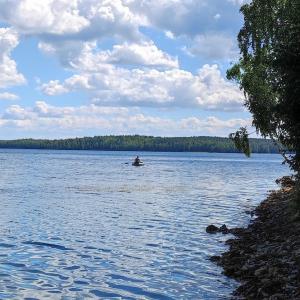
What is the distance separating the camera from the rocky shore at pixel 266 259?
54.1 feet

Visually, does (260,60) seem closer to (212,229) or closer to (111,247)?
(212,229)

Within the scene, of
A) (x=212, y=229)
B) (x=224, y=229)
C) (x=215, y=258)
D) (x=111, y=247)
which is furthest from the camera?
(x=224, y=229)

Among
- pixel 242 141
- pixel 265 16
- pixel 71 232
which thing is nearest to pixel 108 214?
pixel 71 232

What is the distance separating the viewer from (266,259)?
A: 21.0 metres

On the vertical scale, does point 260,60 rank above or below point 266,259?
above

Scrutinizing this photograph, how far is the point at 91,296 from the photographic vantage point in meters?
17.1

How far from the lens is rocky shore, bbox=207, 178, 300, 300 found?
16500mm

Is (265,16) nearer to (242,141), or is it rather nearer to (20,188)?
(242,141)

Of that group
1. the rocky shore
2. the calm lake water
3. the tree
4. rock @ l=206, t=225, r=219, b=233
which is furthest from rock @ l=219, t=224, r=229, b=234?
the tree

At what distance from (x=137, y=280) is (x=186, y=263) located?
356cm

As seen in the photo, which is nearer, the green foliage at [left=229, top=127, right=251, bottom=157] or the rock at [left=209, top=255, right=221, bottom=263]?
the rock at [left=209, top=255, right=221, bottom=263]

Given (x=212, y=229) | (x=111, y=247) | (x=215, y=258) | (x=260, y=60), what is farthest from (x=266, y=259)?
(x=260, y=60)

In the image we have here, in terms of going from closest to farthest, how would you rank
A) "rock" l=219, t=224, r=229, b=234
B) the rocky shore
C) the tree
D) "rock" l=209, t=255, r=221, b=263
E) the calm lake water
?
the rocky shore < the calm lake water < "rock" l=209, t=255, r=221, b=263 < "rock" l=219, t=224, r=229, b=234 < the tree

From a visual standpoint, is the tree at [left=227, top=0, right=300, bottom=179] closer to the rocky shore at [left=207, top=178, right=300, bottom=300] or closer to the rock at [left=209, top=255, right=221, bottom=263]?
the rocky shore at [left=207, top=178, right=300, bottom=300]
